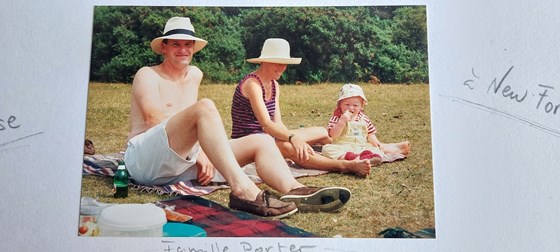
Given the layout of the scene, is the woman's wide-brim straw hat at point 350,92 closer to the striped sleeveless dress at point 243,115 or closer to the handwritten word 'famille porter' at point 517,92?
the striped sleeveless dress at point 243,115

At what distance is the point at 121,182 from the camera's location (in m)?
2.33

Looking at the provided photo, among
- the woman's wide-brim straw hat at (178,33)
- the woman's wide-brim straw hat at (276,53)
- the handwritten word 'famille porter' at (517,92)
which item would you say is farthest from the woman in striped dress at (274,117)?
the handwritten word 'famille porter' at (517,92)

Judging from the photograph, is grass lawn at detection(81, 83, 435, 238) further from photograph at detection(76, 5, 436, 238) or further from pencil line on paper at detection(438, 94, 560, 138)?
pencil line on paper at detection(438, 94, 560, 138)

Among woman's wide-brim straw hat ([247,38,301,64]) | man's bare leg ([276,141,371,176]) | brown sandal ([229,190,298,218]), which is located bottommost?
brown sandal ([229,190,298,218])

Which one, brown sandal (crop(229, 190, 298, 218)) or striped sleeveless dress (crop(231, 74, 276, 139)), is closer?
brown sandal (crop(229, 190, 298, 218))

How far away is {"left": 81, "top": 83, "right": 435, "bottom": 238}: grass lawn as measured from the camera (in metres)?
2.28

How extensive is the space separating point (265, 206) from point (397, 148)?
646 mm

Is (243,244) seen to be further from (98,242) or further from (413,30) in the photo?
(413,30)

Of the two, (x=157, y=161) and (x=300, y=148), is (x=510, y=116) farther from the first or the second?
(x=157, y=161)

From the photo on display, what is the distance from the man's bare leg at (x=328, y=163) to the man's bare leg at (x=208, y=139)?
0.21 meters

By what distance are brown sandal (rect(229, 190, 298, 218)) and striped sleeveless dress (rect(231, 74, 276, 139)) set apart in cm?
29

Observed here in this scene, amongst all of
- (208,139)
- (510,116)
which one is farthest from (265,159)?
(510,116)

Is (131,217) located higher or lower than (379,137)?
lower

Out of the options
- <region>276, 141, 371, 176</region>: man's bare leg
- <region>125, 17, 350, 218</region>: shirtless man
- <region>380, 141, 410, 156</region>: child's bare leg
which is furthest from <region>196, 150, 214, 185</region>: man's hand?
<region>380, 141, 410, 156</region>: child's bare leg
